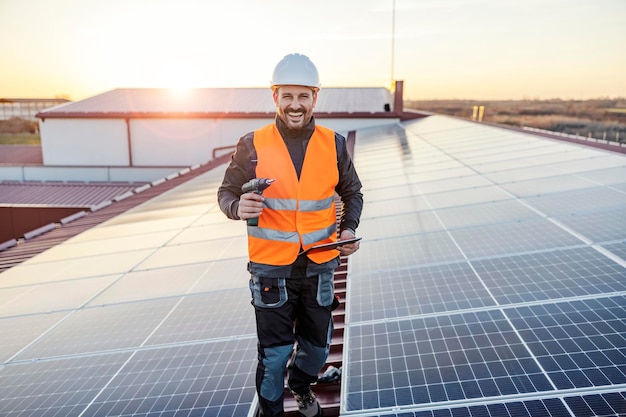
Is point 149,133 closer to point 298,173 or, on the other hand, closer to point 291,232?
point 298,173

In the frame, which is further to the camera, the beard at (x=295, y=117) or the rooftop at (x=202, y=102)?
the rooftop at (x=202, y=102)

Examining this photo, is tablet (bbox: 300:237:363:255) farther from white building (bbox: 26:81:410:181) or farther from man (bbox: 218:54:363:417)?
white building (bbox: 26:81:410:181)

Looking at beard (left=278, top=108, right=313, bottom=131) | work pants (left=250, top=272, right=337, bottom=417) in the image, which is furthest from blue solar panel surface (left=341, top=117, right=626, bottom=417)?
beard (left=278, top=108, right=313, bottom=131)

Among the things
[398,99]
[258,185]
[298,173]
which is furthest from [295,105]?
Answer: [398,99]

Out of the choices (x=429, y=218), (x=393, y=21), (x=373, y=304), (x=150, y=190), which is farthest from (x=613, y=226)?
(x=393, y=21)

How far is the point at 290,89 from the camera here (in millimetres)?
3271

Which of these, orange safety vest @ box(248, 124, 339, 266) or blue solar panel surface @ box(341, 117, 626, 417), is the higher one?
orange safety vest @ box(248, 124, 339, 266)

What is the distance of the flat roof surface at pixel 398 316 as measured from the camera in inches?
115

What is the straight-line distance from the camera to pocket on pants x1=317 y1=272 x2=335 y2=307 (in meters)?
3.28

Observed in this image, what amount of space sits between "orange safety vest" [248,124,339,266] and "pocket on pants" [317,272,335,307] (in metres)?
0.13

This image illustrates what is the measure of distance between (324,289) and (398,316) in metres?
0.96

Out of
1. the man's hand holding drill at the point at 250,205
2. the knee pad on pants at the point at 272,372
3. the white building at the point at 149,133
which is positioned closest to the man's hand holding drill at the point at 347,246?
the man's hand holding drill at the point at 250,205

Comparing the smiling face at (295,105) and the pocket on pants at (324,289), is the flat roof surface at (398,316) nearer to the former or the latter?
the pocket on pants at (324,289)

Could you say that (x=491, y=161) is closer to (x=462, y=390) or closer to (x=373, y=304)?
(x=373, y=304)
